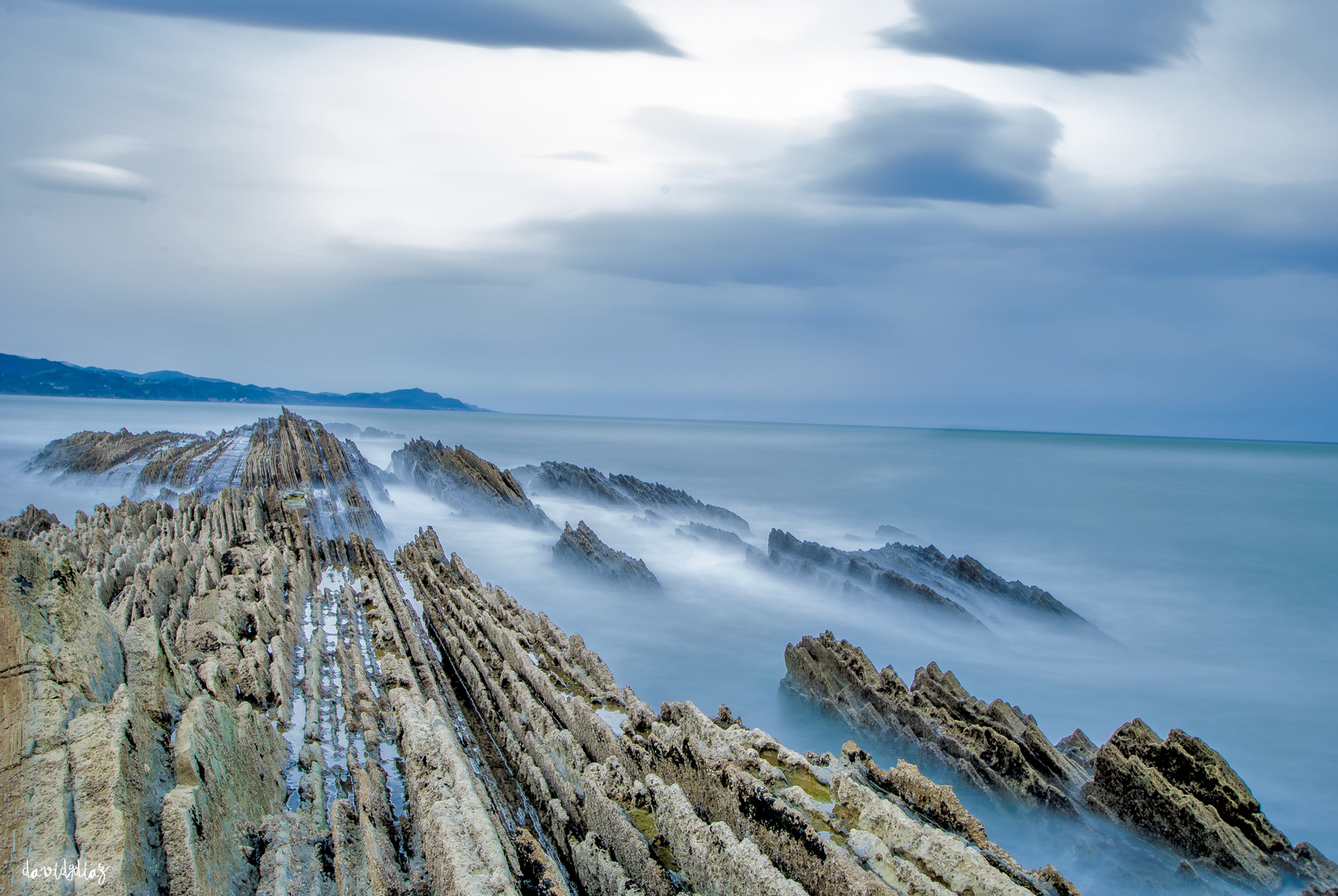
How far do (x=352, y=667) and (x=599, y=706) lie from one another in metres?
2.80

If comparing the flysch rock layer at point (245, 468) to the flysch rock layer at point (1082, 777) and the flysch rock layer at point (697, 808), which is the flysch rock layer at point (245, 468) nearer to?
the flysch rock layer at point (697, 808)

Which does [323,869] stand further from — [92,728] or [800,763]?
[800,763]

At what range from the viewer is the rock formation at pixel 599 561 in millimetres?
17781

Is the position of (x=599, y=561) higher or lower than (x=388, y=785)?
lower

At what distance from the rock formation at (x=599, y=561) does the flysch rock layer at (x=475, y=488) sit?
4.79 meters

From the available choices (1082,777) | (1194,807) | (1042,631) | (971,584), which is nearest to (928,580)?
(971,584)

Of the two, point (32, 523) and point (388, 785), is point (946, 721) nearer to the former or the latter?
point (388, 785)

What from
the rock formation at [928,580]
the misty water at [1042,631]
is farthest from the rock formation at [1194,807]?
the rock formation at [928,580]

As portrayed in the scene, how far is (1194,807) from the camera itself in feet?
23.1

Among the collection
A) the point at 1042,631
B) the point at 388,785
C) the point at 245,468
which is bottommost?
the point at 1042,631

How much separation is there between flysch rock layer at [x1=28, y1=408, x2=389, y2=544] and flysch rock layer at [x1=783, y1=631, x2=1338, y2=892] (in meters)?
14.3

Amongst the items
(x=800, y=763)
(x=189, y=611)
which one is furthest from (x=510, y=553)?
(x=800, y=763)

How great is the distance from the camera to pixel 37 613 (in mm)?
4387

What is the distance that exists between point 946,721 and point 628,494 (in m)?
22.5
